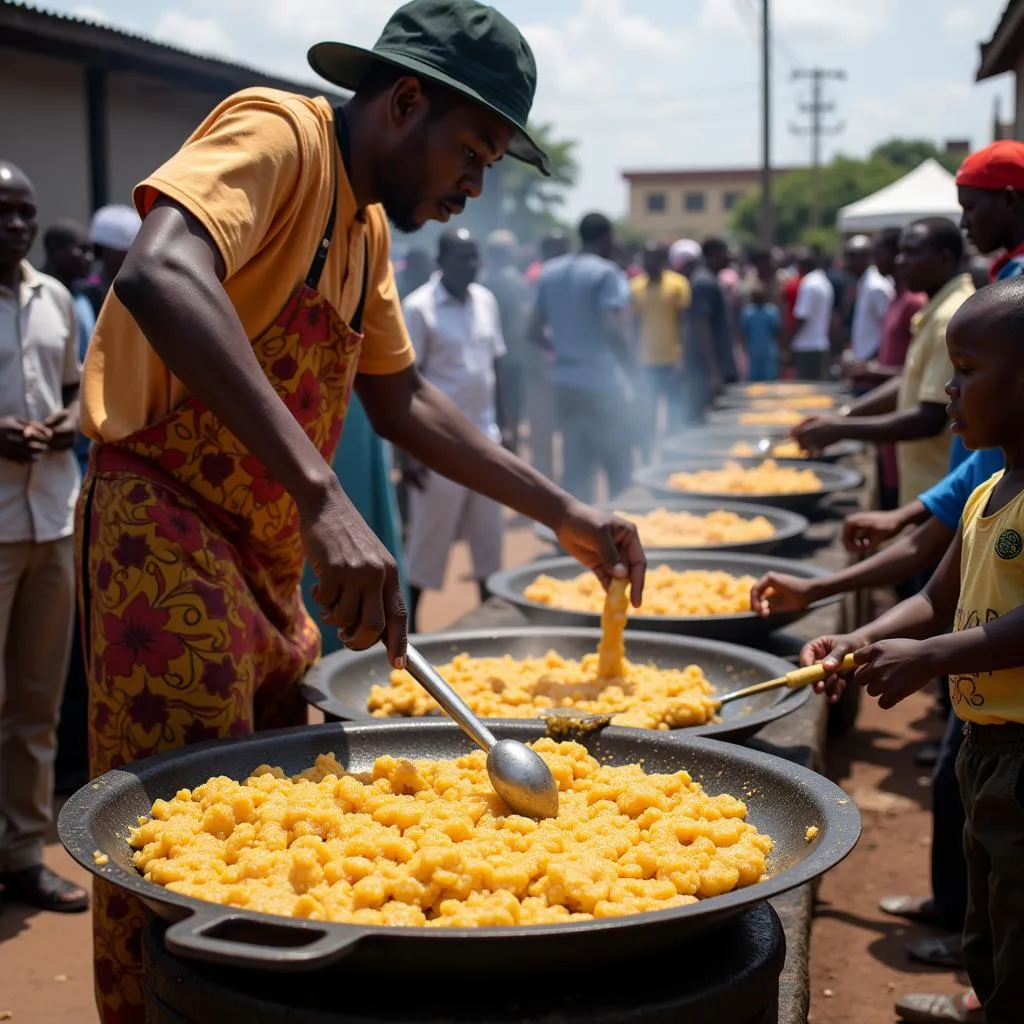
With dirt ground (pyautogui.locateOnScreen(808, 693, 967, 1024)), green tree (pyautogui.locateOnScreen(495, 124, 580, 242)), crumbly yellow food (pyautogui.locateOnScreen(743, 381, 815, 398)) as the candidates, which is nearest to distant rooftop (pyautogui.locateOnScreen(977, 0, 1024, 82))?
crumbly yellow food (pyautogui.locateOnScreen(743, 381, 815, 398))

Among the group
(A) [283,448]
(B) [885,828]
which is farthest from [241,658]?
(B) [885,828]

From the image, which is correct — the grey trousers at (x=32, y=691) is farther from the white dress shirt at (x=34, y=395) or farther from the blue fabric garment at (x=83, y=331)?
the blue fabric garment at (x=83, y=331)

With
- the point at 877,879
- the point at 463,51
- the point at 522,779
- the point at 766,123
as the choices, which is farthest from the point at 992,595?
the point at 766,123

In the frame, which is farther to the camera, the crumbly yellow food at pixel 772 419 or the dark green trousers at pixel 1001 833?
the crumbly yellow food at pixel 772 419

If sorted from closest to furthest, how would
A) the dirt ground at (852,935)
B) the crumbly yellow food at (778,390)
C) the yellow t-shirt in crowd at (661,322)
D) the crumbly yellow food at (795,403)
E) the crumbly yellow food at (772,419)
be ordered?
the dirt ground at (852,935) → the crumbly yellow food at (772,419) → the crumbly yellow food at (795,403) → the crumbly yellow food at (778,390) → the yellow t-shirt in crowd at (661,322)

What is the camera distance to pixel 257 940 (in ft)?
5.20

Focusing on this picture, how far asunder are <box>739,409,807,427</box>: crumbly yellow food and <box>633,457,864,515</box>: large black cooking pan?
1.88m

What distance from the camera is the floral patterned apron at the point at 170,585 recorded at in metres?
2.32

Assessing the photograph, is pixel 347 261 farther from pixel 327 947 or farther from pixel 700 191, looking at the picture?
pixel 700 191

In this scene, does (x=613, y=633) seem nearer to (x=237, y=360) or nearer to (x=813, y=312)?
(x=237, y=360)

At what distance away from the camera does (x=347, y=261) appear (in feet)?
8.66

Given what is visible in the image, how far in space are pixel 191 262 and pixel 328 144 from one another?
541mm

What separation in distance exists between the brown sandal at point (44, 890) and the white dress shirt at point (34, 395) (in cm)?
116

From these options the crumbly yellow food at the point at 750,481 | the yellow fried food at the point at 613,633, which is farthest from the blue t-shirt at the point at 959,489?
the crumbly yellow food at the point at 750,481
